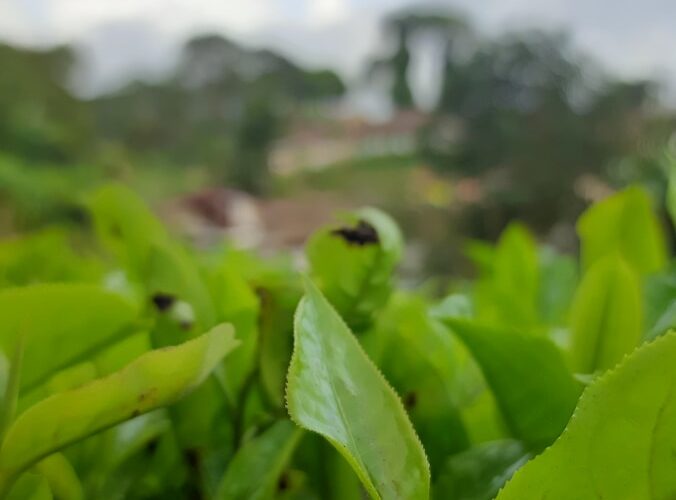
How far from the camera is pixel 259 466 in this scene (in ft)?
0.53

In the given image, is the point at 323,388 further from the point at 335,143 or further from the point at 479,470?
the point at 335,143

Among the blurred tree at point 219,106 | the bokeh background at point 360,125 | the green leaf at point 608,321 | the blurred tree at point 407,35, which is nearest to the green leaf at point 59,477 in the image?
the green leaf at point 608,321

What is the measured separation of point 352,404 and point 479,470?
0.05m

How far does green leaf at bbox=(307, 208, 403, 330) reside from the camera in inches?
6.9

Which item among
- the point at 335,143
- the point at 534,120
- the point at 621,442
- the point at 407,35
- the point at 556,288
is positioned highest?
the point at 621,442

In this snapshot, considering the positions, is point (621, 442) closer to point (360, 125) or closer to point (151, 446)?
point (151, 446)

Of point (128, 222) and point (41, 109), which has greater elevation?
point (128, 222)

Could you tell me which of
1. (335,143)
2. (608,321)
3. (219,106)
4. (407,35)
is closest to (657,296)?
(608,321)

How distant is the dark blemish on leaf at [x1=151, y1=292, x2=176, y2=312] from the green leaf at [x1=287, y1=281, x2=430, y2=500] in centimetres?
6

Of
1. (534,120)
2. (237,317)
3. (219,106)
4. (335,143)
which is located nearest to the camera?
(237,317)

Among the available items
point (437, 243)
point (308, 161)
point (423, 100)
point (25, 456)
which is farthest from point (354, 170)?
point (25, 456)

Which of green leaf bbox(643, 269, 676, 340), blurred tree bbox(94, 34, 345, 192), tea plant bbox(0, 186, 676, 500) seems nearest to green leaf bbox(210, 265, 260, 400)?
tea plant bbox(0, 186, 676, 500)

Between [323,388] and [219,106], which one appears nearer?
[323,388]

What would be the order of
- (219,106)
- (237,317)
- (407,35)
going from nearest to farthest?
1. (237,317)
2. (407,35)
3. (219,106)
